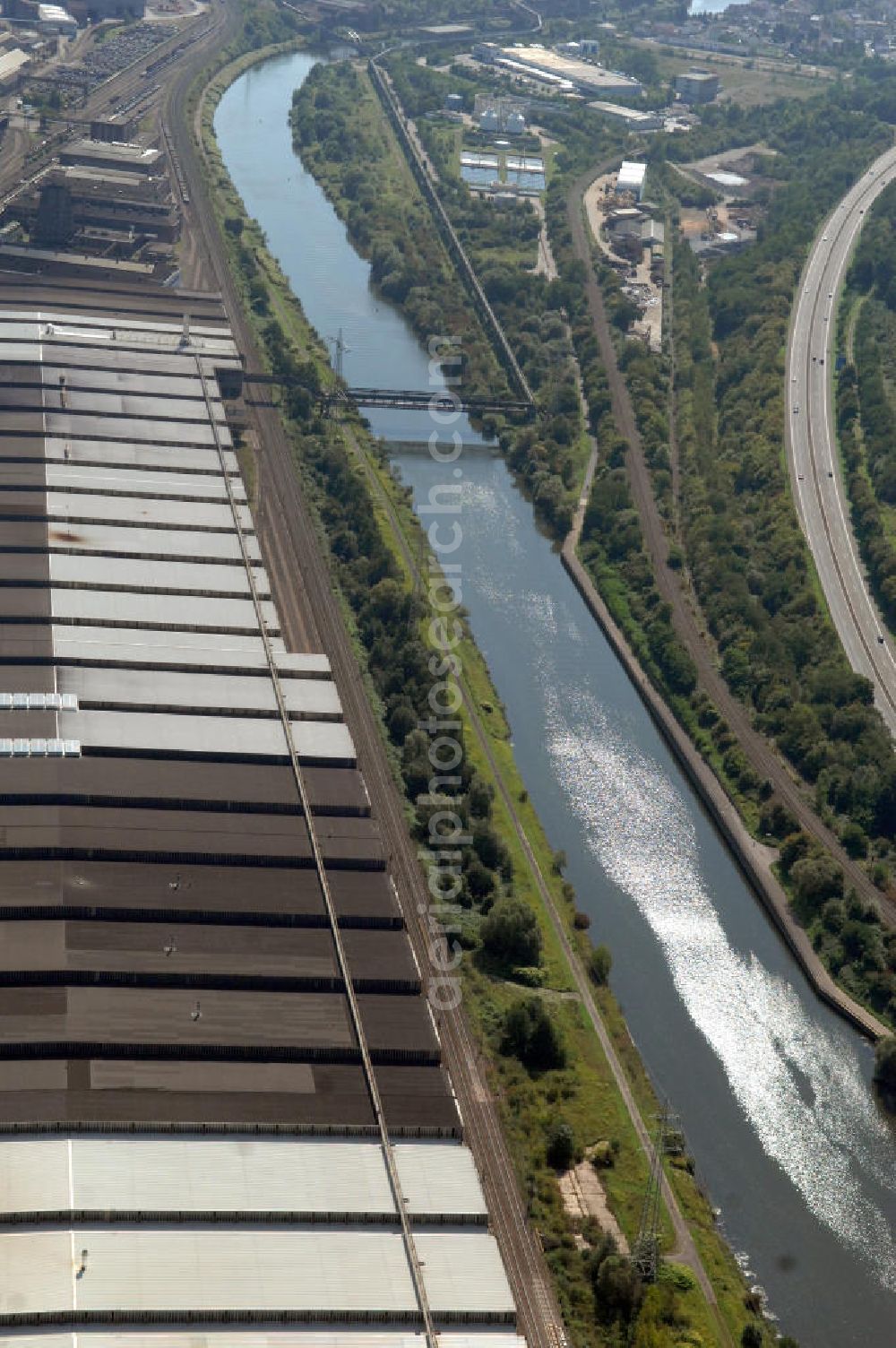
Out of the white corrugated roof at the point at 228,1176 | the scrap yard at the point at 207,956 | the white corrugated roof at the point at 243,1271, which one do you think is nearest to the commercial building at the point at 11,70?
the scrap yard at the point at 207,956

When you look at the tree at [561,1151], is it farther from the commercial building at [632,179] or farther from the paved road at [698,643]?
the commercial building at [632,179]

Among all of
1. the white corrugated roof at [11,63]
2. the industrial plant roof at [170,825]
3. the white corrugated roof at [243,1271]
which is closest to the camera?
the white corrugated roof at [243,1271]

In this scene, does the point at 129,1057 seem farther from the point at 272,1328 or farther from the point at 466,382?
the point at 466,382

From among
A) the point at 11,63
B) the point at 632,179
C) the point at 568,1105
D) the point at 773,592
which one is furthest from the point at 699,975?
the point at 11,63

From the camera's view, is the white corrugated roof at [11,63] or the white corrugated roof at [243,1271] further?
the white corrugated roof at [11,63]

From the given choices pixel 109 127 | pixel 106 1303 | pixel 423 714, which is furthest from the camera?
pixel 109 127

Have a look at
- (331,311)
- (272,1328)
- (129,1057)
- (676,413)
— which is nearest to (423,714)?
(129,1057)

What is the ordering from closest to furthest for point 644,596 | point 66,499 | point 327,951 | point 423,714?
point 327,951
point 423,714
point 66,499
point 644,596
